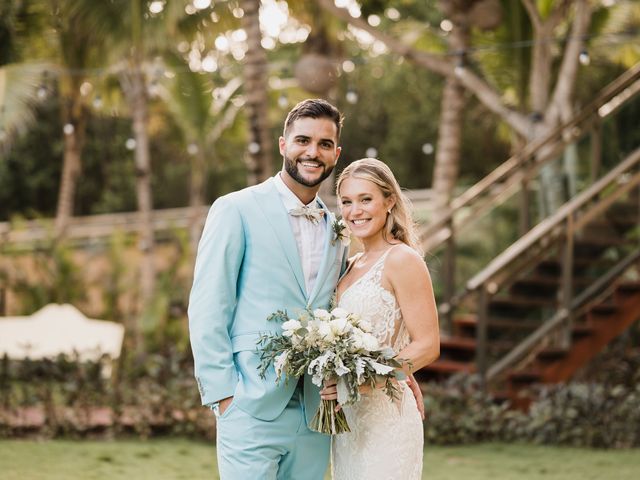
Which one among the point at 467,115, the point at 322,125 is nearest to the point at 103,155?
the point at 467,115

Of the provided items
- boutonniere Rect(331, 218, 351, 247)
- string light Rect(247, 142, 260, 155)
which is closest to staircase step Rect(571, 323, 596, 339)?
string light Rect(247, 142, 260, 155)

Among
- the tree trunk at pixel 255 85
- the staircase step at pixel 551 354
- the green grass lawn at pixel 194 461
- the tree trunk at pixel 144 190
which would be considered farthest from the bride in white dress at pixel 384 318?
the tree trunk at pixel 144 190

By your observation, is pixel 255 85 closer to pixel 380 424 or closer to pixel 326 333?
pixel 380 424

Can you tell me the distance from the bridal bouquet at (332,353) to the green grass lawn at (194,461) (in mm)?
3961

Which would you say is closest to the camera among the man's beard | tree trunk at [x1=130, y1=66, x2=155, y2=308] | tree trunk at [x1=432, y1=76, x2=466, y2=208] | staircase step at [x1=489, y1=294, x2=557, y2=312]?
the man's beard

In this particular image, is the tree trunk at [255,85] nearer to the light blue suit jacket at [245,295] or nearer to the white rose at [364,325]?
the light blue suit jacket at [245,295]

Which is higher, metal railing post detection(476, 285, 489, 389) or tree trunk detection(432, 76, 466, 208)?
tree trunk detection(432, 76, 466, 208)

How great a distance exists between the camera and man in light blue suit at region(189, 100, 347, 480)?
3730 mm

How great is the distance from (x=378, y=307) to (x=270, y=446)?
76 cm

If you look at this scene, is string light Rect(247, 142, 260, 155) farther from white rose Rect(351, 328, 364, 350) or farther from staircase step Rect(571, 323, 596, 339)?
white rose Rect(351, 328, 364, 350)

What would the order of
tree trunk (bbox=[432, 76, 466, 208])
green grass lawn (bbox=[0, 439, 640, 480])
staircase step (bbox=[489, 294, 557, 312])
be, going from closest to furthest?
green grass lawn (bbox=[0, 439, 640, 480]) < staircase step (bbox=[489, 294, 557, 312]) < tree trunk (bbox=[432, 76, 466, 208])

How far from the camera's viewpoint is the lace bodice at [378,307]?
4031 mm

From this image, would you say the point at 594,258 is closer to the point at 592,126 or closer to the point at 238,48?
the point at 592,126

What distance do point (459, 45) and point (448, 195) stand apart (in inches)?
74.8
